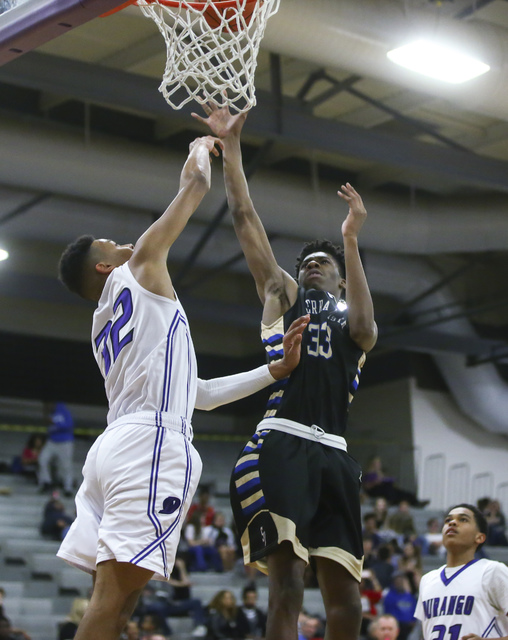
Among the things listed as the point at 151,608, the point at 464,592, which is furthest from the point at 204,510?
the point at 464,592

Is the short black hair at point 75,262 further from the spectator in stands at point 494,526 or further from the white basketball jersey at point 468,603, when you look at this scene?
the spectator in stands at point 494,526

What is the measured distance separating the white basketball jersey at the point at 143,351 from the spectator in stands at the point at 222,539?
11.4 metres

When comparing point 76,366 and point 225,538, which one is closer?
point 225,538

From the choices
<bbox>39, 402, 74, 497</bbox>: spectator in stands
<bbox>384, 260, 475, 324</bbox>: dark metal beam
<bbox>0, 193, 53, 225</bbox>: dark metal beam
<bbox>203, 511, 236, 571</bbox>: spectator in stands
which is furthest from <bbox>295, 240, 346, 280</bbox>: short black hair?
<bbox>384, 260, 475, 324</bbox>: dark metal beam

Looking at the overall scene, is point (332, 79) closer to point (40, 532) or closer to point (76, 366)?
point (40, 532)

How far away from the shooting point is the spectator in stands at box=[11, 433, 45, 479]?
1922 centimetres

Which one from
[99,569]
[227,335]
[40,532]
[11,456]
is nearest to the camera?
[99,569]

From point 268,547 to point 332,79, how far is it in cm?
976

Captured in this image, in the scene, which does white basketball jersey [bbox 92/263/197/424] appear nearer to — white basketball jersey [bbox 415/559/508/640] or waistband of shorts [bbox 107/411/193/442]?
waistband of shorts [bbox 107/411/193/442]

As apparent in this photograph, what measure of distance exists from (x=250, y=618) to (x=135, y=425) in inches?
339

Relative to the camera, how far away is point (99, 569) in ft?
13.6

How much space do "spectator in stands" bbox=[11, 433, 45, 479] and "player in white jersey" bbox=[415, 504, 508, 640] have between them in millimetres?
13660

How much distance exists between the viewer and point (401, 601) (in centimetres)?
1343

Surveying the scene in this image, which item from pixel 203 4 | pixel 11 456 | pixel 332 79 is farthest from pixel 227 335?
pixel 203 4
